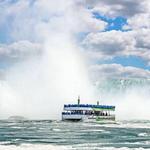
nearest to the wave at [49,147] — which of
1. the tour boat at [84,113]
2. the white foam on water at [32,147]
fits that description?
the white foam on water at [32,147]

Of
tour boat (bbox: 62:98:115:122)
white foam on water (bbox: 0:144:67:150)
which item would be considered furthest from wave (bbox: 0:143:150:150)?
tour boat (bbox: 62:98:115:122)

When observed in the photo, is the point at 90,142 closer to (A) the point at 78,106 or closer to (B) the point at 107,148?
(B) the point at 107,148

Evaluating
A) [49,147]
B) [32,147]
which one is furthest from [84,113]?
[32,147]

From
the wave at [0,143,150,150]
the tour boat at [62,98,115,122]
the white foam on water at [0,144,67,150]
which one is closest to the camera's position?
the white foam on water at [0,144,67,150]

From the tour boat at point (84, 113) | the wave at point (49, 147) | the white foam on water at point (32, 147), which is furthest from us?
the tour boat at point (84, 113)

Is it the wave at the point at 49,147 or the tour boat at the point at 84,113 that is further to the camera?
the tour boat at the point at 84,113

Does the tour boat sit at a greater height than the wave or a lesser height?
greater

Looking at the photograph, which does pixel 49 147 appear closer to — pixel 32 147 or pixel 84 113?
pixel 32 147

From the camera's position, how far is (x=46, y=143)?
96000 mm

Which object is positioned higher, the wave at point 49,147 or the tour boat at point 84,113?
the tour boat at point 84,113

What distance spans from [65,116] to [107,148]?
328 ft

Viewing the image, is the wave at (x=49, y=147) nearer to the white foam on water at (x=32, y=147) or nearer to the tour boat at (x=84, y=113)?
the white foam on water at (x=32, y=147)

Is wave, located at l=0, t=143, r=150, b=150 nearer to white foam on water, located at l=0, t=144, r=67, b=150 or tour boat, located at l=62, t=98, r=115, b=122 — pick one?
white foam on water, located at l=0, t=144, r=67, b=150

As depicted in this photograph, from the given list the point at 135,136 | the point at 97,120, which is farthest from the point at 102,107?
the point at 135,136
